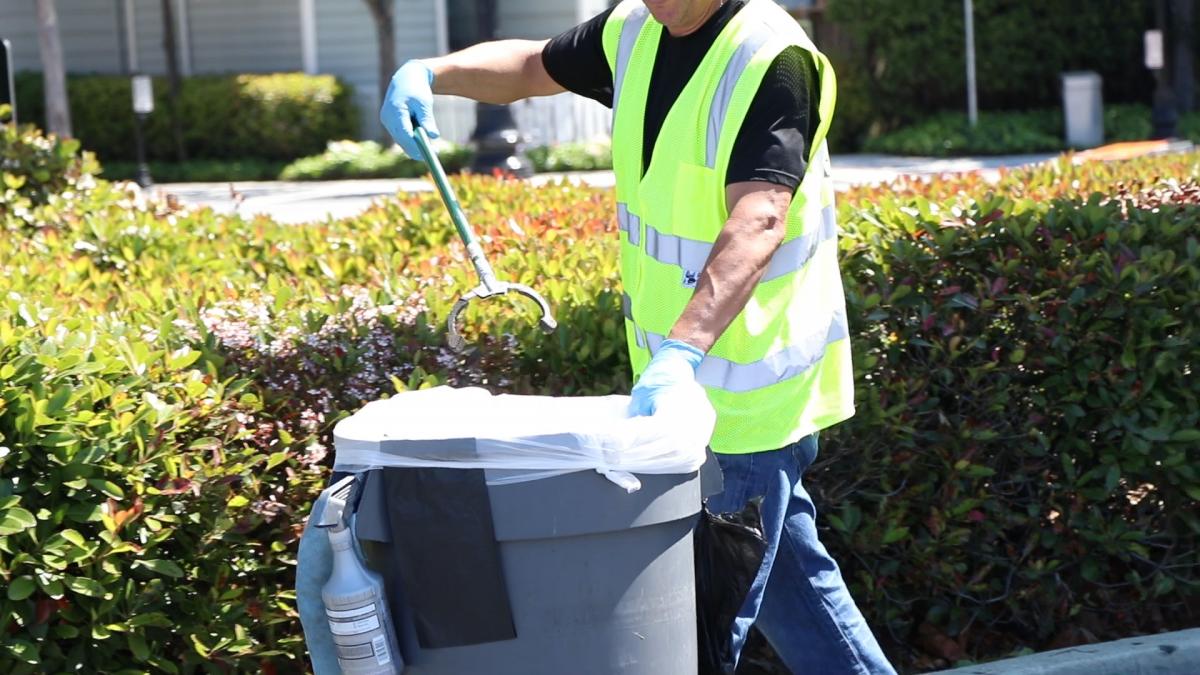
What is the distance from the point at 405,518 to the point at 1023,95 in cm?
2328

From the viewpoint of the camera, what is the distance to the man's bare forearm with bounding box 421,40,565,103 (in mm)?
3734

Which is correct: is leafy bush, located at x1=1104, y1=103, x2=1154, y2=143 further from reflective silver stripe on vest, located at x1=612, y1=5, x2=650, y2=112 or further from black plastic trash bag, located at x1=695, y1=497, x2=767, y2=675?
black plastic trash bag, located at x1=695, y1=497, x2=767, y2=675

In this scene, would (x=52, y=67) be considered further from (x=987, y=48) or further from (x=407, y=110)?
(x=407, y=110)

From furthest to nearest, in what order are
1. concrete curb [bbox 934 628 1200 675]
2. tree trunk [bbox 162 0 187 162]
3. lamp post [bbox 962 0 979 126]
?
tree trunk [bbox 162 0 187 162] → lamp post [bbox 962 0 979 126] → concrete curb [bbox 934 628 1200 675]

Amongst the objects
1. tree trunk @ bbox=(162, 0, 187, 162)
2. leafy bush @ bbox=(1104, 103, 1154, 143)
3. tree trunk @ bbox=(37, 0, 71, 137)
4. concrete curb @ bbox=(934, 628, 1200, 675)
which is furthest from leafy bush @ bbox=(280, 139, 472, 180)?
concrete curb @ bbox=(934, 628, 1200, 675)

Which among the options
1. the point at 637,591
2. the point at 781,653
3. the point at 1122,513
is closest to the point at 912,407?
the point at 1122,513

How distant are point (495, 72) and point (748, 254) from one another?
105 centimetres

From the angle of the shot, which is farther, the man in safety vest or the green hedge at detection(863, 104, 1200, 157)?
the green hedge at detection(863, 104, 1200, 157)

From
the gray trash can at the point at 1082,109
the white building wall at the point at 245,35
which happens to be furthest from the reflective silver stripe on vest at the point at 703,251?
the white building wall at the point at 245,35

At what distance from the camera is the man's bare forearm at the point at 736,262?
9.59ft

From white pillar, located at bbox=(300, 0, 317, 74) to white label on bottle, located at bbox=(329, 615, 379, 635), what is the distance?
22718mm

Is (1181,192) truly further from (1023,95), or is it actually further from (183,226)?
(1023,95)

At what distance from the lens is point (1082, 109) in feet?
72.7

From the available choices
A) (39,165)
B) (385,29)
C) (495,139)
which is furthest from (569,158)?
(39,165)
